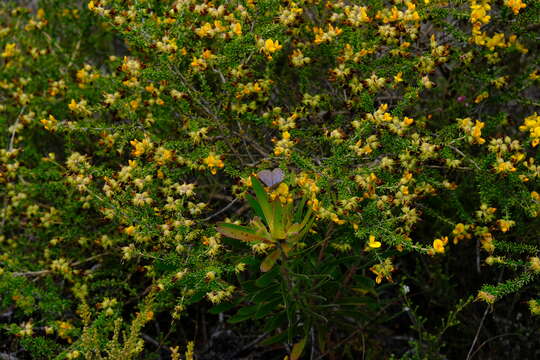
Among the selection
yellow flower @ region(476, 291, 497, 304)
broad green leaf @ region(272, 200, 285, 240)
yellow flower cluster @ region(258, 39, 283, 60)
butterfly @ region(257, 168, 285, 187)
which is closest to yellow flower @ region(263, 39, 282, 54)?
Answer: yellow flower cluster @ region(258, 39, 283, 60)

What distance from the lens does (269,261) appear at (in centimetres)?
219

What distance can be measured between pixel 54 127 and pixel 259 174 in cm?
113

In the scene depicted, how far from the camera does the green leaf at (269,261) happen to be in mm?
2156

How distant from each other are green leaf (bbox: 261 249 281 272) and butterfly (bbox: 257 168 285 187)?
0.40 meters

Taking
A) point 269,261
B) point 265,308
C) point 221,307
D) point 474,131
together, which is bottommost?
point 221,307

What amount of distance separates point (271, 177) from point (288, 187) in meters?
0.18

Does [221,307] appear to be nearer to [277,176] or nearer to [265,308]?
[265,308]

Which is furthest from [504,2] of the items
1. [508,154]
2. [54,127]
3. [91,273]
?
[91,273]

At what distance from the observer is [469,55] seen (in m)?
2.85

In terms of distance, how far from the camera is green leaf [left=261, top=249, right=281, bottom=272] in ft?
7.07

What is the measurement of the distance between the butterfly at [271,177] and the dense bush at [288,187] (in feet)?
0.06

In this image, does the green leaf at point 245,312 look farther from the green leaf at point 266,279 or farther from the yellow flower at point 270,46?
the yellow flower at point 270,46

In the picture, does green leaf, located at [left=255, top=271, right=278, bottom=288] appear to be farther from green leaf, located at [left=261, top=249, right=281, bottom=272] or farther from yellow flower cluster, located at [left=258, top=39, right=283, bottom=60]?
yellow flower cluster, located at [left=258, top=39, right=283, bottom=60]

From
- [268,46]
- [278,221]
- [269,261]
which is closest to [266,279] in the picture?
[269,261]
